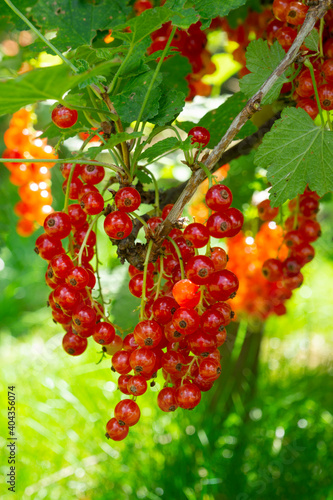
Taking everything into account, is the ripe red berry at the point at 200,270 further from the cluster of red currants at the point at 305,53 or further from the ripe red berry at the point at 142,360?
the cluster of red currants at the point at 305,53

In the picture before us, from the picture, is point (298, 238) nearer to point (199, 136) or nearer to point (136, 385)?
point (199, 136)

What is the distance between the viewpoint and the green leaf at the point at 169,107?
1.68 feet

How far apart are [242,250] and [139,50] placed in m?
0.57

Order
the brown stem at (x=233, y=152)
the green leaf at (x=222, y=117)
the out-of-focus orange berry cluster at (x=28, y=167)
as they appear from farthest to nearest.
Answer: the out-of-focus orange berry cluster at (x=28, y=167) < the brown stem at (x=233, y=152) < the green leaf at (x=222, y=117)

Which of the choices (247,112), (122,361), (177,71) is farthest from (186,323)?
(177,71)

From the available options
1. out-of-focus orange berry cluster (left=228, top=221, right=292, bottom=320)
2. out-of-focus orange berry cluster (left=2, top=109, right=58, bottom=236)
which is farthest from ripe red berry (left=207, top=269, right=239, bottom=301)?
out-of-focus orange berry cluster (left=2, top=109, right=58, bottom=236)

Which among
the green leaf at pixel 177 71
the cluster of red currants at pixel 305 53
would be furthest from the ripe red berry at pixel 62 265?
the green leaf at pixel 177 71

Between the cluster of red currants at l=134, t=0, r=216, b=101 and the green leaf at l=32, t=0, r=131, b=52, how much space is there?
0.15 metres

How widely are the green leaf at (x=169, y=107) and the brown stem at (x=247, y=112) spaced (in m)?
0.07

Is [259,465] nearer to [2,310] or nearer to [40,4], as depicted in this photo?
[40,4]

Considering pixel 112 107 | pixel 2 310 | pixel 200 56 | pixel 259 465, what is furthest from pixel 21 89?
pixel 2 310

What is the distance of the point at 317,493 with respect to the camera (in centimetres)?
127

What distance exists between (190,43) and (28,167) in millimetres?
420

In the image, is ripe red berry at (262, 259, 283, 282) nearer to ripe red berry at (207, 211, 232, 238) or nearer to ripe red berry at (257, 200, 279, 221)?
ripe red berry at (257, 200, 279, 221)
